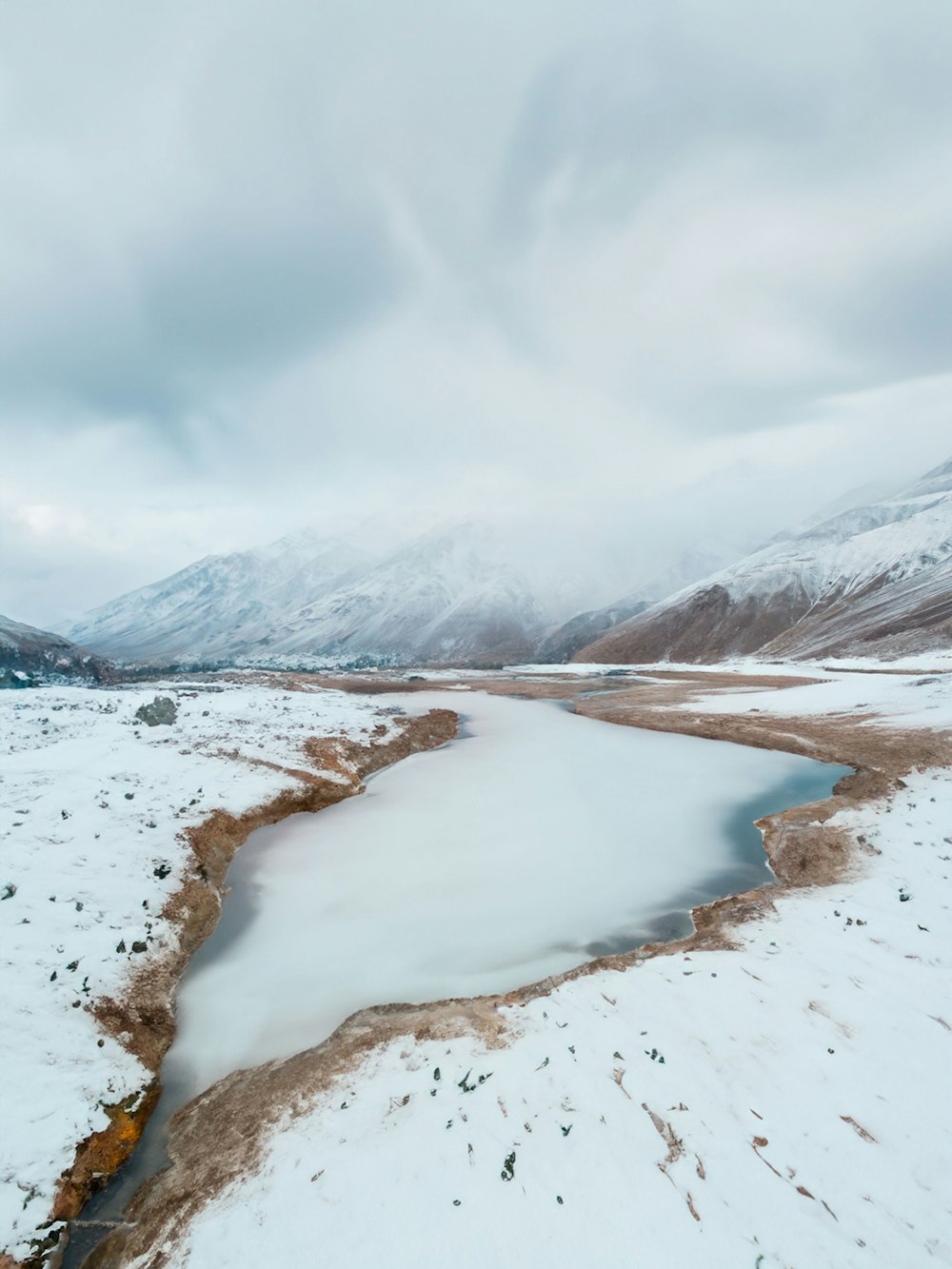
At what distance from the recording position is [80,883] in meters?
13.4

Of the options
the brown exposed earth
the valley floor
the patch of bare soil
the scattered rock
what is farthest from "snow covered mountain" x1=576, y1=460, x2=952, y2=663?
the scattered rock

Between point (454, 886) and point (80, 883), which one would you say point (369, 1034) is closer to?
point (454, 886)

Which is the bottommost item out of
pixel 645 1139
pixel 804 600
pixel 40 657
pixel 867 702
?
pixel 867 702

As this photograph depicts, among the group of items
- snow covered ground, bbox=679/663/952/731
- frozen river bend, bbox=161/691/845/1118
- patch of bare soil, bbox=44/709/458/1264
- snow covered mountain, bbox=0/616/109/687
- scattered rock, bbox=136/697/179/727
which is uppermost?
snow covered mountain, bbox=0/616/109/687

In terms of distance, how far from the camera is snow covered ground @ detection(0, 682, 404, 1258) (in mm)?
8062

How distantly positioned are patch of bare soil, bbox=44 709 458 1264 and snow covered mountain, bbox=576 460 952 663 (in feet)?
347

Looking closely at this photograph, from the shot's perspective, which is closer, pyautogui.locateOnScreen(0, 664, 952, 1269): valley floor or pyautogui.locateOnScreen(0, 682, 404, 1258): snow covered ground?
pyautogui.locateOnScreen(0, 664, 952, 1269): valley floor

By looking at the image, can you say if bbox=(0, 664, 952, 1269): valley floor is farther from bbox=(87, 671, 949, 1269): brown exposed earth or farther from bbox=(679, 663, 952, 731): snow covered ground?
bbox=(679, 663, 952, 731): snow covered ground

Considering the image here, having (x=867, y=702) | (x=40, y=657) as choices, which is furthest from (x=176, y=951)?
(x=40, y=657)

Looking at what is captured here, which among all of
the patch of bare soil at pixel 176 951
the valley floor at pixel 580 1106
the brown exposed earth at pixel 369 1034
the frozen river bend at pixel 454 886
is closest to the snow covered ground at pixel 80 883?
the valley floor at pixel 580 1106

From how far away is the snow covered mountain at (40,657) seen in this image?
83875 millimetres

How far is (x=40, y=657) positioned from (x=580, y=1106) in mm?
113228

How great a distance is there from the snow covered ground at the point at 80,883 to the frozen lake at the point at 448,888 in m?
1.23

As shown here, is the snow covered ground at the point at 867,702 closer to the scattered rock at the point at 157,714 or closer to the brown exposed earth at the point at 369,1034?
the brown exposed earth at the point at 369,1034
